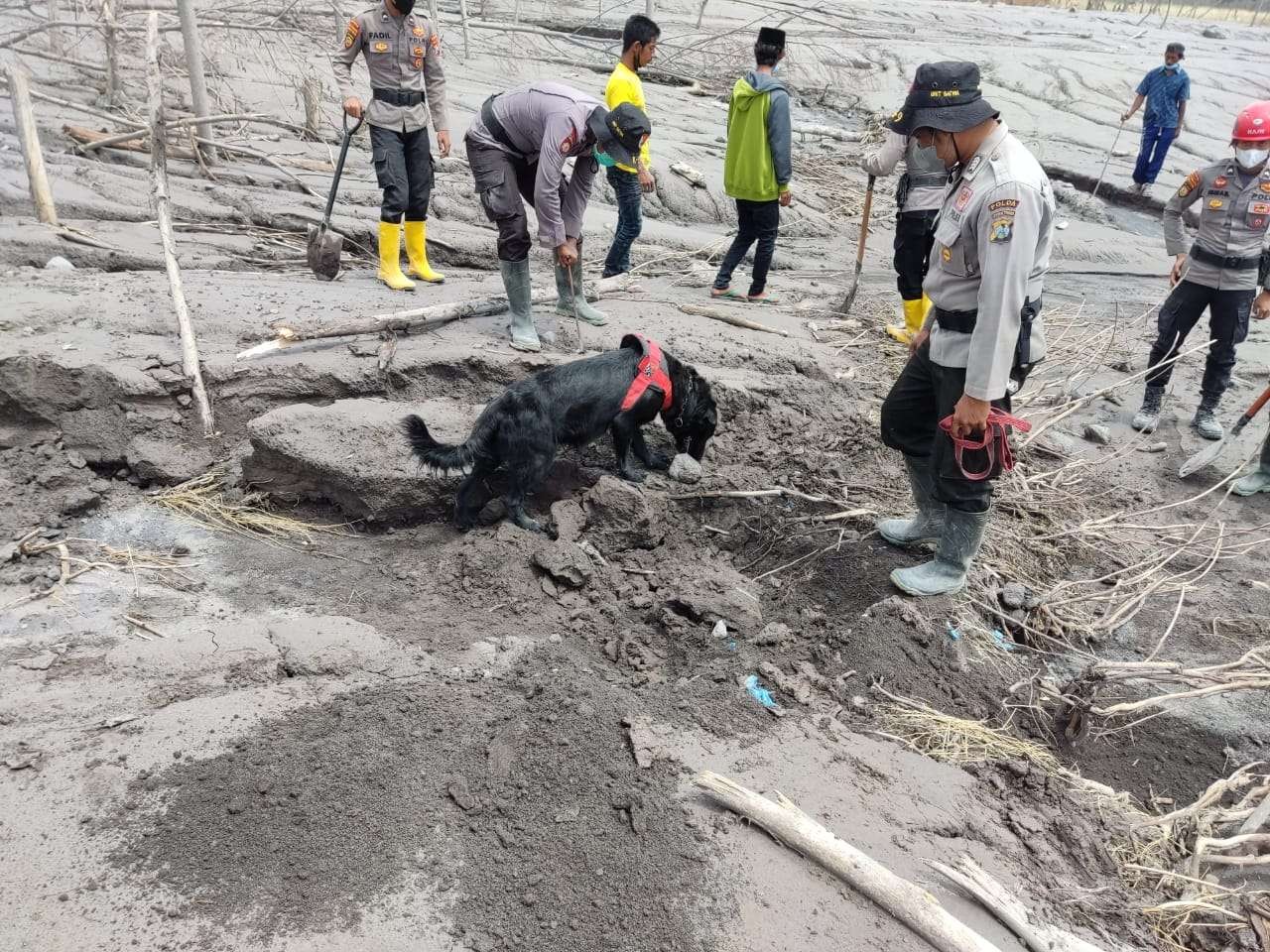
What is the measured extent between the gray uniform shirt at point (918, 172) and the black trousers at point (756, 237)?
4.39ft

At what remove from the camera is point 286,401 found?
4914 mm

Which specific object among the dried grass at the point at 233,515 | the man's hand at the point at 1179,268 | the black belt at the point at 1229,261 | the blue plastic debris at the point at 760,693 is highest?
the black belt at the point at 1229,261

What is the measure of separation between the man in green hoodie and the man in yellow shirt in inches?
30.8

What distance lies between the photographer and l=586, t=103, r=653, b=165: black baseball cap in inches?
194

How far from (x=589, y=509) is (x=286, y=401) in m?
2.01

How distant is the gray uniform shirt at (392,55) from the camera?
581 cm

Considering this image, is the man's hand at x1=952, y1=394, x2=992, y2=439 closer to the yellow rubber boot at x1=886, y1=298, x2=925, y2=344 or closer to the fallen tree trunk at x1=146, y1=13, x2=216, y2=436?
the yellow rubber boot at x1=886, y1=298, x2=925, y2=344

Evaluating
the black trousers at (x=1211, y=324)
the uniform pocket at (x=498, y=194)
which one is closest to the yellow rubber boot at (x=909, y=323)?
the black trousers at (x=1211, y=324)

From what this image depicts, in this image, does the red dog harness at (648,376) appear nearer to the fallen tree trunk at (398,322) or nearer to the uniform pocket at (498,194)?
the uniform pocket at (498,194)

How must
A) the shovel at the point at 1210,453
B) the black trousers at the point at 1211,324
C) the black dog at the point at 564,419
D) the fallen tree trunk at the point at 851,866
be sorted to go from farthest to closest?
the black trousers at the point at 1211,324 → the shovel at the point at 1210,453 → the black dog at the point at 564,419 → the fallen tree trunk at the point at 851,866

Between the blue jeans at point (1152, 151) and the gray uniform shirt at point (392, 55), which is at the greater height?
the gray uniform shirt at point (392, 55)

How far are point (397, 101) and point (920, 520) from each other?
4715 mm

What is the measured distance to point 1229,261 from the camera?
525 centimetres

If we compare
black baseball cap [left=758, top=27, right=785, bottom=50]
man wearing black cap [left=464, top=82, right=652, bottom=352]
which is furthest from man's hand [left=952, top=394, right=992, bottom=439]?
black baseball cap [left=758, top=27, right=785, bottom=50]
